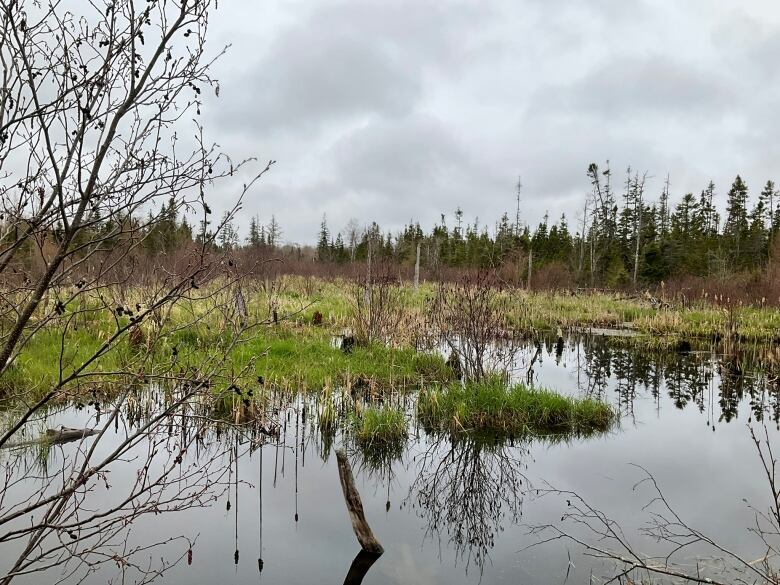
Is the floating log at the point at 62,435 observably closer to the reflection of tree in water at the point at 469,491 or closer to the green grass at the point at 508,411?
the reflection of tree in water at the point at 469,491

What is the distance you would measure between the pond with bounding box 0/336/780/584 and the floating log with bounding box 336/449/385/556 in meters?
0.13

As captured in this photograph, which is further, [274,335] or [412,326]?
[412,326]

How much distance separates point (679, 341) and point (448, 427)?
11.3 meters

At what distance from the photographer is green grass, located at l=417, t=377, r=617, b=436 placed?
732cm

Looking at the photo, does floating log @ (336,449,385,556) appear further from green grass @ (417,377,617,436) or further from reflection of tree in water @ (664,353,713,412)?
reflection of tree in water @ (664,353,713,412)

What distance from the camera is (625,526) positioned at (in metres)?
5.02

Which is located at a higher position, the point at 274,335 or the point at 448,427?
the point at 274,335

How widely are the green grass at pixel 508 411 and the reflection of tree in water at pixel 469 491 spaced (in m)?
0.41

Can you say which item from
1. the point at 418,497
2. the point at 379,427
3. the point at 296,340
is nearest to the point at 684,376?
the point at 379,427

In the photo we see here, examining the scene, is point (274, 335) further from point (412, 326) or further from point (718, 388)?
point (718, 388)

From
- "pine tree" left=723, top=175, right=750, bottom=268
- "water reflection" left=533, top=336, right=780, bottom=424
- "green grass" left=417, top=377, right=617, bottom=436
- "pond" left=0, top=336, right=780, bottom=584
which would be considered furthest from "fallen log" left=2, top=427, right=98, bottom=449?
"pine tree" left=723, top=175, right=750, bottom=268

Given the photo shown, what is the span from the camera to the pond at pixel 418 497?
423 cm

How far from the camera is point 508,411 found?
24.7 feet

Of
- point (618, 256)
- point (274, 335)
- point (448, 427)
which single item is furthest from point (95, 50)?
point (618, 256)
